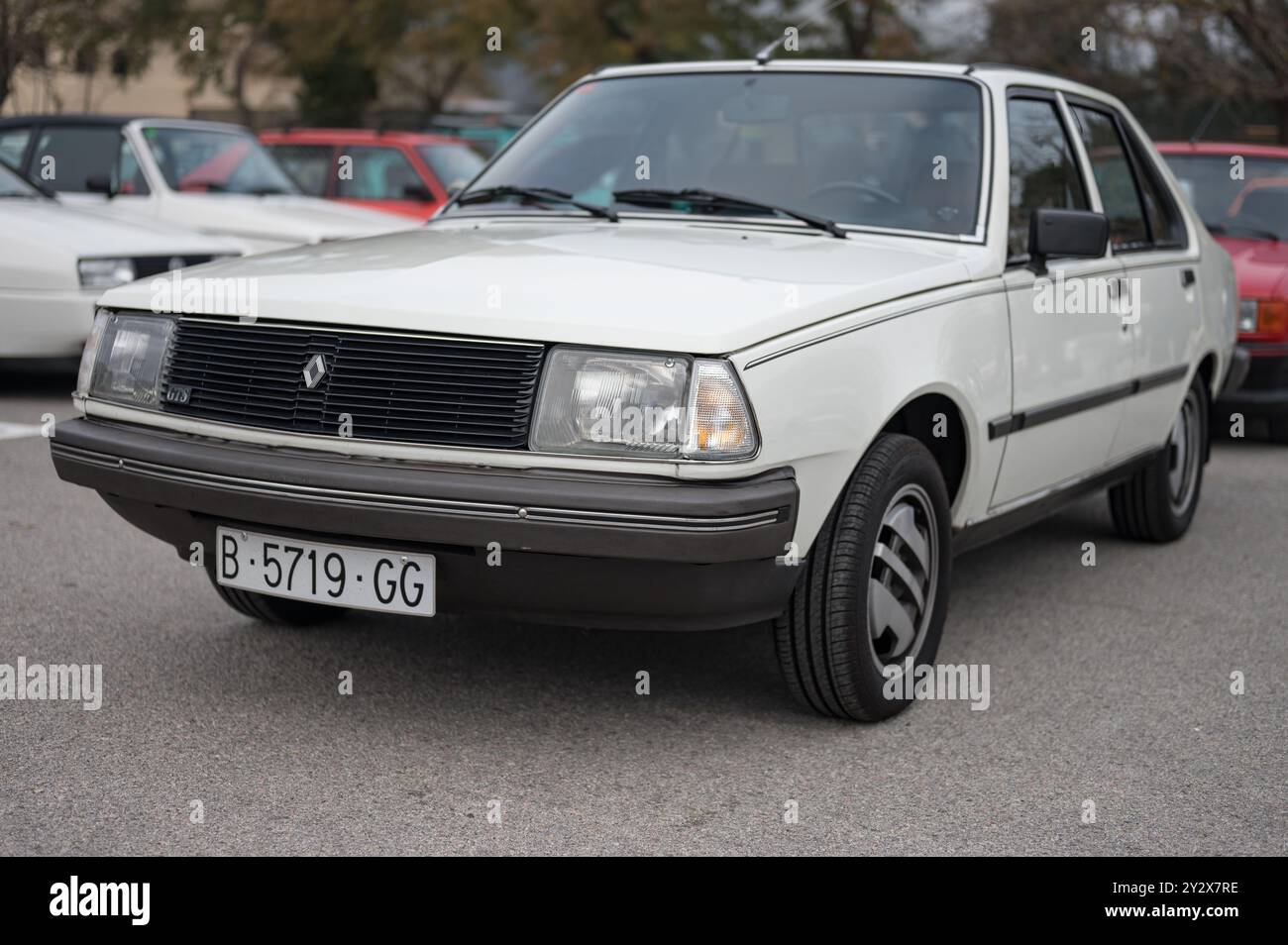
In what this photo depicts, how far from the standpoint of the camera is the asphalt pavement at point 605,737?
3.26m

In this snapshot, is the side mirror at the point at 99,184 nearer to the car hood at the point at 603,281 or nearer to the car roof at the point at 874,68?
the car roof at the point at 874,68

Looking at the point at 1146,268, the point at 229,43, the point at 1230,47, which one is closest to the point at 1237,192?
the point at 1146,268

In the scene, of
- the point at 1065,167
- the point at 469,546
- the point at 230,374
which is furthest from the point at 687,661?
the point at 1065,167

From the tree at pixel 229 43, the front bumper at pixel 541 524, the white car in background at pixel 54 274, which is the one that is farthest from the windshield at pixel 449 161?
the tree at pixel 229 43

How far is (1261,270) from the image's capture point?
8.51m

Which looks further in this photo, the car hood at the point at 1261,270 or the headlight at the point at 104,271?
the headlight at the point at 104,271

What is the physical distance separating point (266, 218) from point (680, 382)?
871cm

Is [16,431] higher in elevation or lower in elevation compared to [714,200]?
lower

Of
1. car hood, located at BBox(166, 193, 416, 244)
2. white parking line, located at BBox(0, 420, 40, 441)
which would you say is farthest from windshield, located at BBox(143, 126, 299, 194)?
white parking line, located at BBox(0, 420, 40, 441)

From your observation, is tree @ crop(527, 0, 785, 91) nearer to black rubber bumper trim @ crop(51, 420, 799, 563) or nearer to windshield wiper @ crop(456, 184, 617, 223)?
windshield wiper @ crop(456, 184, 617, 223)

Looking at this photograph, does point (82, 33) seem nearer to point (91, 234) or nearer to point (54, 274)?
point (91, 234)

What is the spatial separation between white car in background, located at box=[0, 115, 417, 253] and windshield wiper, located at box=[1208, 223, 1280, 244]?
5350mm

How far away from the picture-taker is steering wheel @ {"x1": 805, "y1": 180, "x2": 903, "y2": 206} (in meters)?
4.55
